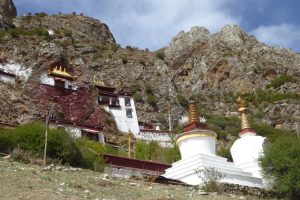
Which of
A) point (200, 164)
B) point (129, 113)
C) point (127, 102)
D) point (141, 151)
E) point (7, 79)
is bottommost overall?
point (200, 164)

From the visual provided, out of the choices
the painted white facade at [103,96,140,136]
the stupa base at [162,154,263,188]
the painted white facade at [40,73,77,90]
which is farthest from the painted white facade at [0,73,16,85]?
the stupa base at [162,154,263,188]

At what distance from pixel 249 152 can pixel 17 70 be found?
1242 inches

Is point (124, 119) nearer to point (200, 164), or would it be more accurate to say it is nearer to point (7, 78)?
point (7, 78)

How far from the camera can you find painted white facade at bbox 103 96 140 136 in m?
55.2

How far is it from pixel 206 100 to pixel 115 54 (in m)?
17.5

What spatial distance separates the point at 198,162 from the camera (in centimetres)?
2834

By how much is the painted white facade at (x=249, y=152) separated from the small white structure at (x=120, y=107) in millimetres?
23620

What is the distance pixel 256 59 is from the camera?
91.2 metres

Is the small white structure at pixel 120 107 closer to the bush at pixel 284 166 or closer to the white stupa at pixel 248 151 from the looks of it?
A: the white stupa at pixel 248 151

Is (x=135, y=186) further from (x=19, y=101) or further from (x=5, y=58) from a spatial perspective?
(x=5, y=58)

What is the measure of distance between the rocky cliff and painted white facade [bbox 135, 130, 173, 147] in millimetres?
6412

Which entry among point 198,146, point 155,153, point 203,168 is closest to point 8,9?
point 155,153

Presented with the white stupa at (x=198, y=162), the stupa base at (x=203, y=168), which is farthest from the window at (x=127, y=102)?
the stupa base at (x=203, y=168)

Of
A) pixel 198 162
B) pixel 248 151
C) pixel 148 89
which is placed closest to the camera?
pixel 198 162
